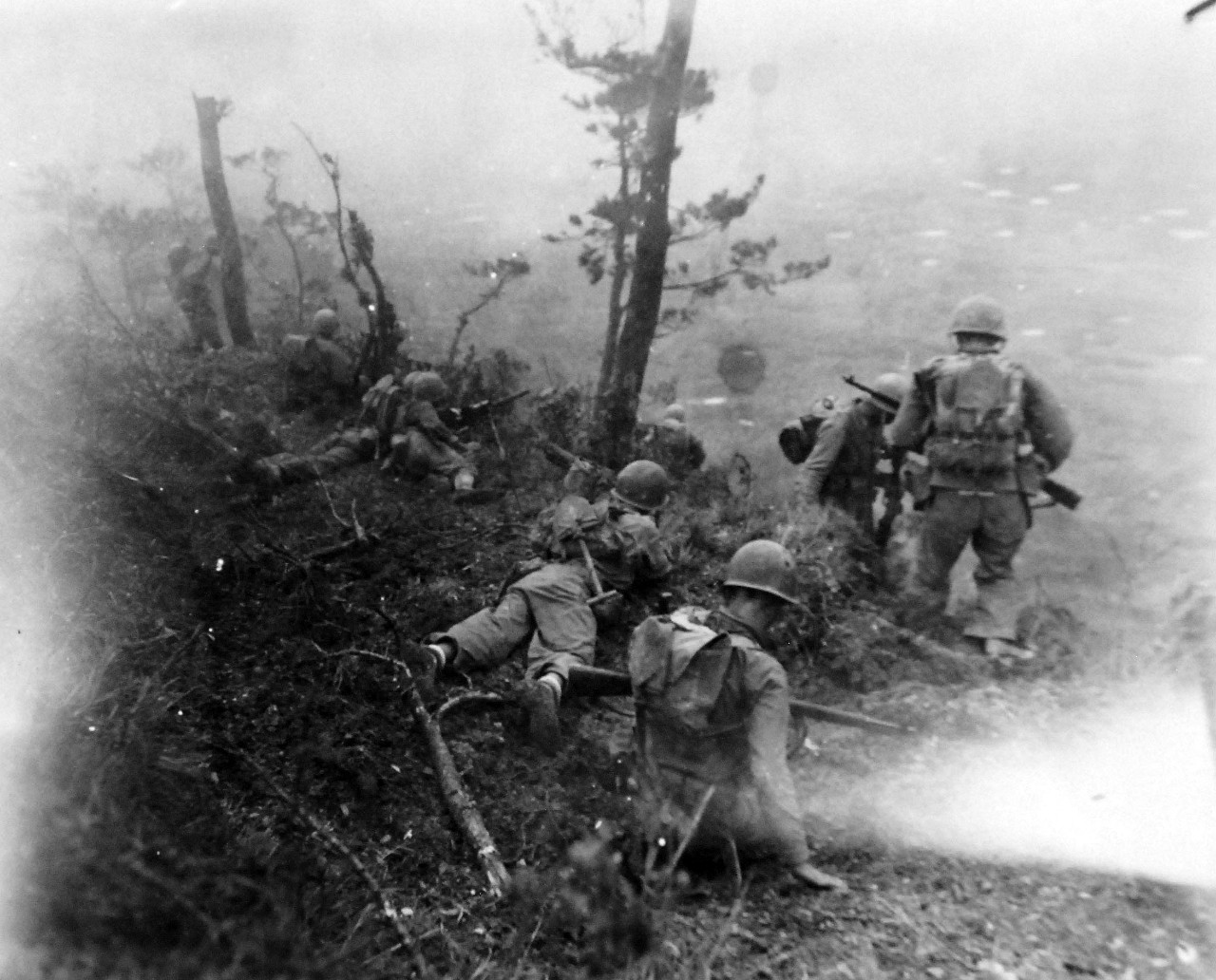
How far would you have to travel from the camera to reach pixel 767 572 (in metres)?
3.83

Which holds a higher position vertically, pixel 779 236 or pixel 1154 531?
pixel 779 236

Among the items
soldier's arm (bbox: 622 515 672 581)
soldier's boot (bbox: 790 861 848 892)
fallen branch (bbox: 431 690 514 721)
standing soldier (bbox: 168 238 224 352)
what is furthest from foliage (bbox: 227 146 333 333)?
soldier's boot (bbox: 790 861 848 892)

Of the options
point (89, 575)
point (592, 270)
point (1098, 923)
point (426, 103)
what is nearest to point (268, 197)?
point (592, 270)

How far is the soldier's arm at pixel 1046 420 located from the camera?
18.7 feet

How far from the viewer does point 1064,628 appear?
19.7 feet

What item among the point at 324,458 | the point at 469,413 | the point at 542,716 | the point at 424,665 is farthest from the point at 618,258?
the point at 542,716

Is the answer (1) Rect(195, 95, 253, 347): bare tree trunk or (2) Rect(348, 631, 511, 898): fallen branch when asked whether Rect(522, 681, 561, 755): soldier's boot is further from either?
(1) Rect(195, 95, 253, 347): bare tree trunk

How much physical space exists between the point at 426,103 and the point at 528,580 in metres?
19.3

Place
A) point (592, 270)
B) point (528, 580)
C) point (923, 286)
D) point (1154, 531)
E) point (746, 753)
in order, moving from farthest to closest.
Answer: point (923, 286), point (1154, 531), point (592, 270), point (528, 580), point (746, 753)

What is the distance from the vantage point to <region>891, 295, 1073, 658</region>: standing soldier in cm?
565

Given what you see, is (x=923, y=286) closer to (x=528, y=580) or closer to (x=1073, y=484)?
(x=1073, y=484)

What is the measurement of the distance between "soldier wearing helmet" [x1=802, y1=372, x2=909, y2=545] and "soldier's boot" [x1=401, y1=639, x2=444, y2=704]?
11.6ft

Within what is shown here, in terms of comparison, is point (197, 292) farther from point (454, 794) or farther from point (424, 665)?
point (454, 794)

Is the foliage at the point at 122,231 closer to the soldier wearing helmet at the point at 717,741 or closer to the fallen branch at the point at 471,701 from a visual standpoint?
the fallen branch at the point at 471,701
